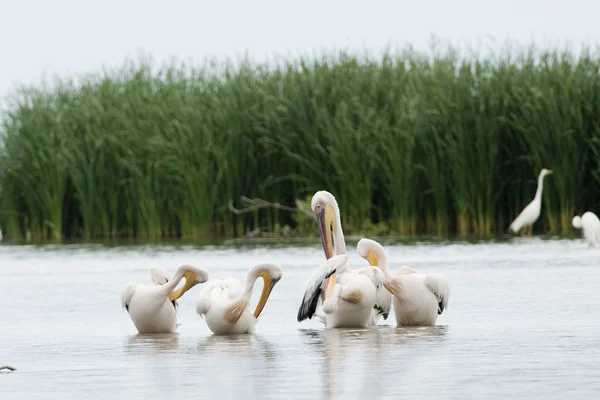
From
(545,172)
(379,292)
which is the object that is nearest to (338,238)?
(379,292)

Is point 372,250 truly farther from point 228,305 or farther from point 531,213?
point 531,213

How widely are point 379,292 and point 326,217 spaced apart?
1.17 m

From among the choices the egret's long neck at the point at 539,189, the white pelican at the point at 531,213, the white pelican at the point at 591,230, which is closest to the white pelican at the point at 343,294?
the white pelican at the point at 591,230

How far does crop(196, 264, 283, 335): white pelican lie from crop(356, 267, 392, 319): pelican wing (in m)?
0.80

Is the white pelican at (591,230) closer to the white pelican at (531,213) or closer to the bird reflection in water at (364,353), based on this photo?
the white pelican at (531,213)

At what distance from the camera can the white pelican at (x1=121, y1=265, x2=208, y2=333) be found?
10531 millimetres

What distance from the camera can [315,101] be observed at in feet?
85.5

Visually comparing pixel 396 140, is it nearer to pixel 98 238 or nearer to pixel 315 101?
pixel 315 101

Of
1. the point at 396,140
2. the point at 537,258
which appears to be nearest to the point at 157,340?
the point at 537,258

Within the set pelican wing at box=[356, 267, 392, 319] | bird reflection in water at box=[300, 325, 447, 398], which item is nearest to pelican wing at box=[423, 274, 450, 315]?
bird reflection in water at box=[300, 325, 447, 398]

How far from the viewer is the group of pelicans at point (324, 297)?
404 inches

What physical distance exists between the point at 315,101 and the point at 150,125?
347cm

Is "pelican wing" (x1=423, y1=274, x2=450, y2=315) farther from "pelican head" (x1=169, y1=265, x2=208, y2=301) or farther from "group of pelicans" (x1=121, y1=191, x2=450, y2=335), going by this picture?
"pelican head" (x1=169, y1=265, x2=208, y2=301)

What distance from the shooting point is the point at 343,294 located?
10.4 m
